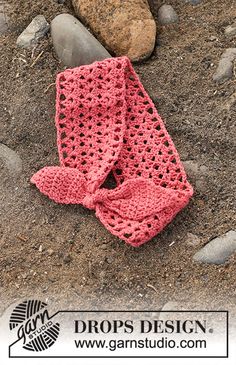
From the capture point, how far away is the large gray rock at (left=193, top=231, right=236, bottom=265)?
1.72 meters

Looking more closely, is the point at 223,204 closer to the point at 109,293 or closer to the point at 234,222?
the point at 234,222

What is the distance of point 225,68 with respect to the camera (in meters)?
2.01

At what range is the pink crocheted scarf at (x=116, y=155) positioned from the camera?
1779 millimetres

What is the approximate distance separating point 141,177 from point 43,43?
0.52m

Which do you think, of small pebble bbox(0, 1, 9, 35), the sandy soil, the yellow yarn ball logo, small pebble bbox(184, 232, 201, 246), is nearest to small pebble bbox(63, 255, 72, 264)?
the sandy soil

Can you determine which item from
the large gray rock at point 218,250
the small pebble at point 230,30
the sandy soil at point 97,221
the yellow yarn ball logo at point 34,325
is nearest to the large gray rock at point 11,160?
the sandy soil at point 97,221

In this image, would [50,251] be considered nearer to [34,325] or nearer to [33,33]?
[34,325]

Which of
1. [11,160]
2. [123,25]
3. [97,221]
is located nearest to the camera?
[97,221]

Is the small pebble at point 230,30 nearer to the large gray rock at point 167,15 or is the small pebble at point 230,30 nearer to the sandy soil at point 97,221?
the sandy soil at point 97,221

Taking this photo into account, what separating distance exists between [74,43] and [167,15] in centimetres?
31

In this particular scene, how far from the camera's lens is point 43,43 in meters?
2.10

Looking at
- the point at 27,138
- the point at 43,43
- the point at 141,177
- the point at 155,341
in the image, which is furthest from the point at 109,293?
the point at 43,43

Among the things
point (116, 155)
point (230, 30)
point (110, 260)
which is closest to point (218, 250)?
point (110, 260)

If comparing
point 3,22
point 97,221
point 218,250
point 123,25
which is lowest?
point 218,250
